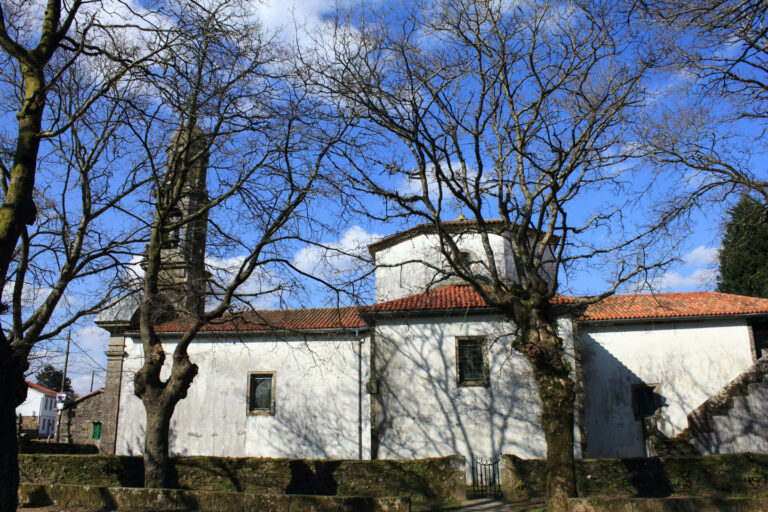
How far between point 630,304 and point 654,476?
910 cm

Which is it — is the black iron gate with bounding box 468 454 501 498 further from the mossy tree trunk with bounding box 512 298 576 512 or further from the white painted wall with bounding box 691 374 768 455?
the white painted wall with bounding box 691 374 768 455

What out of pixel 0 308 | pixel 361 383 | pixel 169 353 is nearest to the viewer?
pixel 0 308

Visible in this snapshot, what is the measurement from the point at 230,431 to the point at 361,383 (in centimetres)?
455

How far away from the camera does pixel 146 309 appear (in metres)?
12.0

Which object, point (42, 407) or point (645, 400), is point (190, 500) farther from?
point (42, 407)

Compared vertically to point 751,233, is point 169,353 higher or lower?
lower

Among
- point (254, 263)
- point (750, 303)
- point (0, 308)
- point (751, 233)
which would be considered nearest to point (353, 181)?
point (254, 263)

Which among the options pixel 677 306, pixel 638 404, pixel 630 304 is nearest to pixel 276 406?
pixel 638 404

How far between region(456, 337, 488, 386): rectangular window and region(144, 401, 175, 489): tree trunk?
798 cm

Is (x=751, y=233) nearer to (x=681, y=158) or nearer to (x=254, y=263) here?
(x=681, y=158)

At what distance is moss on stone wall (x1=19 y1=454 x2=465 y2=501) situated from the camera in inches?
485

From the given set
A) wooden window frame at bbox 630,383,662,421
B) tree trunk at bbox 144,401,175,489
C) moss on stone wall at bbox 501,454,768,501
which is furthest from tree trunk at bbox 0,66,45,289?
wooden window frame at bbox 630,383,662,421

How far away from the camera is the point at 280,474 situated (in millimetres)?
13250

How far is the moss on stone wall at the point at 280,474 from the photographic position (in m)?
12.3
